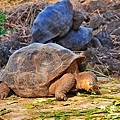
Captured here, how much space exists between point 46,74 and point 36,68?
12cm

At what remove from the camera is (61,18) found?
24.4 ft

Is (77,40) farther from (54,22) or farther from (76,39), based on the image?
(54,22)

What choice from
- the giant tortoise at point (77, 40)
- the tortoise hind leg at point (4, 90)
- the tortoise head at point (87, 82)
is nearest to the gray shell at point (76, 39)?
the giant tortoise at point (77, 40)

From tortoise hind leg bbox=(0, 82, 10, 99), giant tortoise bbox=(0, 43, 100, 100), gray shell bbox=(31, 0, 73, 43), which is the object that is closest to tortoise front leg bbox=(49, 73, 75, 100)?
giant tortoise bbox=(0, 43, 100, 100)

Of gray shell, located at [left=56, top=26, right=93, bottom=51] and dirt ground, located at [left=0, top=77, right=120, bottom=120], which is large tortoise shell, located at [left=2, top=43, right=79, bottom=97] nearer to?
dirt ground, located at [left=0, top=77, right=120, bottom=120]

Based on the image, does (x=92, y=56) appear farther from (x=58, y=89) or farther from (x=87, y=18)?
(x=87, y=18)

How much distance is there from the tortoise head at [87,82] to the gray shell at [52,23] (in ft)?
10.2

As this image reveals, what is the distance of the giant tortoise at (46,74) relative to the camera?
3.96 m

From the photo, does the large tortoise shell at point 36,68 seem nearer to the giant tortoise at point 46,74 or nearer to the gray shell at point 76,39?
the giant tortoise at point 46,74

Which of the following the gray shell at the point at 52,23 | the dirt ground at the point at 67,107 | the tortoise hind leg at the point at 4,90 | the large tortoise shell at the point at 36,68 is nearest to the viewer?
the dirt ground at the point at 67,107

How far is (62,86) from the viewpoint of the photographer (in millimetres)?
3932

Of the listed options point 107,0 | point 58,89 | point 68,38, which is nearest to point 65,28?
point 68,38

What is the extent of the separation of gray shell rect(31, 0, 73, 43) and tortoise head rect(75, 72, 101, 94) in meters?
3.12

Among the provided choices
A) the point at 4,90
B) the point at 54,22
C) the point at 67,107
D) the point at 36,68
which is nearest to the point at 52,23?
the point at 54,22
